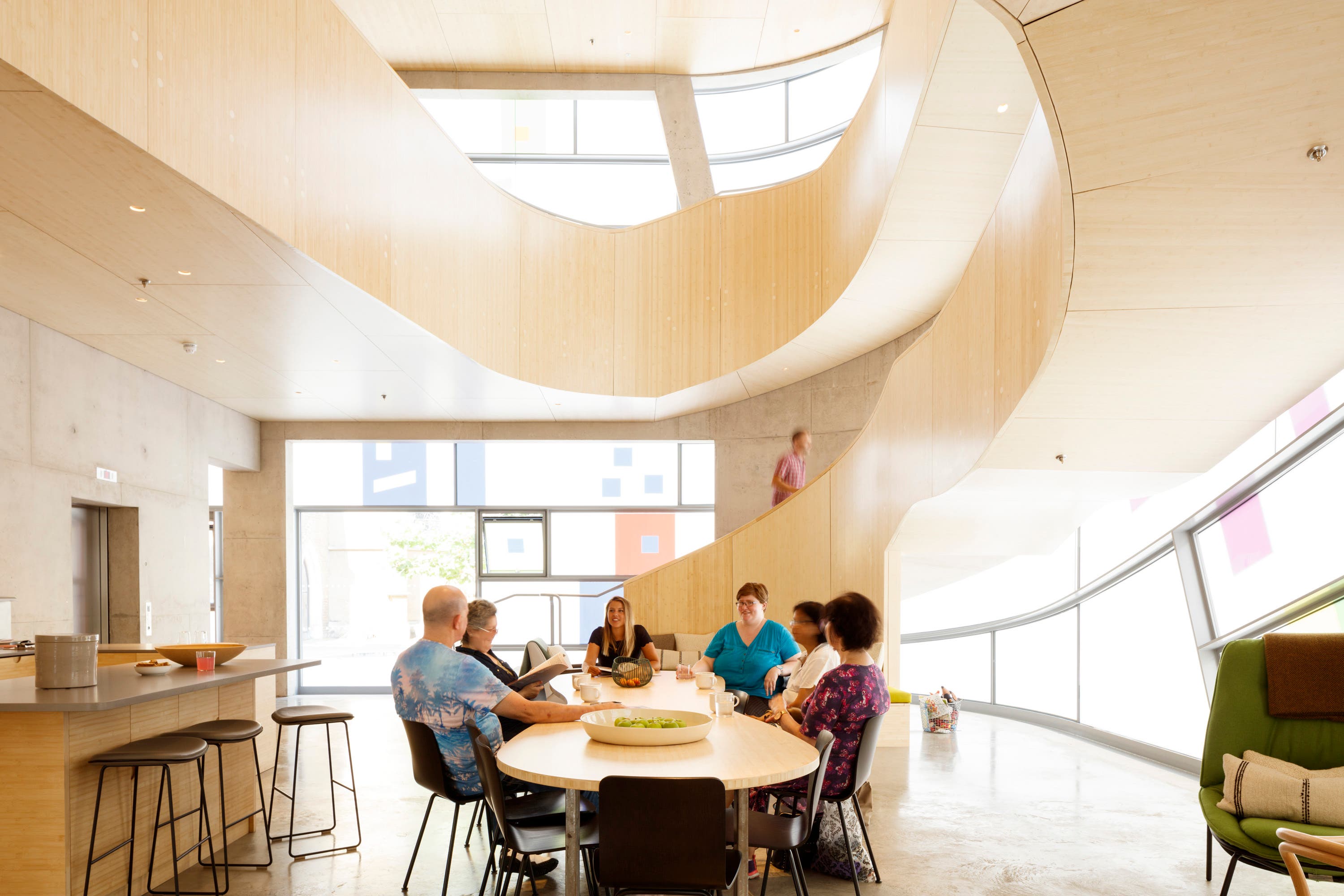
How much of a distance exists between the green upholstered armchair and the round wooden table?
1845 millimetres

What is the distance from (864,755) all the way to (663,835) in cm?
136

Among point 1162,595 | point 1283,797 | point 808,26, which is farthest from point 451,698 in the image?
point 808,26

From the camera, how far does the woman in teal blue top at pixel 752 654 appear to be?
18.3 ft

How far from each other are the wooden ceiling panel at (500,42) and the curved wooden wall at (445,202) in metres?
2.45

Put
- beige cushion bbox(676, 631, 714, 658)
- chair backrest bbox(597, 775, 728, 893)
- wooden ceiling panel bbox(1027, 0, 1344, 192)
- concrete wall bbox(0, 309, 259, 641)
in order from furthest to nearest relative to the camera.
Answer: beige cushion bbox(676, 631, 714, 658), concrete wall bbox(0, 309, 259, 641), chair backrest bbox(597, 775, 728, 893), wooden ceiling panel bbox(1027, 0, 1344, 192)

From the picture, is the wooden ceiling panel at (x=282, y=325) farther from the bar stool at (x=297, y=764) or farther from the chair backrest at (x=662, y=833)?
the chair backrest at (x=662, y=833)

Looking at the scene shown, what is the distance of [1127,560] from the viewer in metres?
7.52

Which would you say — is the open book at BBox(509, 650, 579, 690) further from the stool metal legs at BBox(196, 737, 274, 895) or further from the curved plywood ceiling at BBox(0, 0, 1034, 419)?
the curved plywood ceiling at BBox(0, 0, 1034, 419)

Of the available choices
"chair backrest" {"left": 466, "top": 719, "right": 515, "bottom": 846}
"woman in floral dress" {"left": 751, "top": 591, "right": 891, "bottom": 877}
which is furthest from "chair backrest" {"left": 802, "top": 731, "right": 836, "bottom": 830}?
"chair backrest" {"left": 466, "top": 719, "right": 515, "bottom": 846}

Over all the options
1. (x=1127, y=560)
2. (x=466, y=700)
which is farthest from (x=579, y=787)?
(x=1127, y=560)

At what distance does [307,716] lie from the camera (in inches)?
192

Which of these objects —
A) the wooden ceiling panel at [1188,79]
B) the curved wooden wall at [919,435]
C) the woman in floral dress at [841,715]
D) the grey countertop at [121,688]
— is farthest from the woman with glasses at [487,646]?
the wooden ceiling panel at [1188,79]

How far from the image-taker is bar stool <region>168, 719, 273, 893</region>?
170 inches

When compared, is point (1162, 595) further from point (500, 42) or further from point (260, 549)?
point (260, 549)
